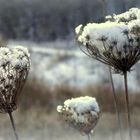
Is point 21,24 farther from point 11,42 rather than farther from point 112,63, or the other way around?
point 112,63

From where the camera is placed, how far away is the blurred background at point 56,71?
41.1 ft

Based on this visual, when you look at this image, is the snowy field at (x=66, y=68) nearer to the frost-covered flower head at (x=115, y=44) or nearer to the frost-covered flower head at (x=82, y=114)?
the frost-covered flower head at (x=82, y=114)

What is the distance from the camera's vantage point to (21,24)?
2502 cm

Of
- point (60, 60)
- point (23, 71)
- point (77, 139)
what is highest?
point (23, 71)

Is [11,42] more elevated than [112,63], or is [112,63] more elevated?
[112,63]

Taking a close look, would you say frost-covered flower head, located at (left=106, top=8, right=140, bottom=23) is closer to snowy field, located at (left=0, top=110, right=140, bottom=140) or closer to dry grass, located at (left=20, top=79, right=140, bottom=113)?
snowy field, located at (left=0, top=110, right=140, bottom=140)

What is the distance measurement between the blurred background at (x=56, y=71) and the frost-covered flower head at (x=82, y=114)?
715 millimetres

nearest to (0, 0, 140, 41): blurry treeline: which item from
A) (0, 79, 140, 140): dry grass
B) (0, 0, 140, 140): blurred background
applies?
(0, 0, 140, 140): blurred background

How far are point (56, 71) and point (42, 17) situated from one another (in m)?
6.36

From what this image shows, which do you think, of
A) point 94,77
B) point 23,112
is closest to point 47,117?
point 23,112

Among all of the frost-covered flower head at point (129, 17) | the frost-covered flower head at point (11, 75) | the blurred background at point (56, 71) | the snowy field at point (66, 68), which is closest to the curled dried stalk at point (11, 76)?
the frost-covered flower head at point (11, 75)

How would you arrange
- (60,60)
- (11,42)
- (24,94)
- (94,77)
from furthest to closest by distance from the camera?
1. (11,42)
2. (60,60)
3. (94,77)
4. (24,94)

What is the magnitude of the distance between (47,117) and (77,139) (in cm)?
262

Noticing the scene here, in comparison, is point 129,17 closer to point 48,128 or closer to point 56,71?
point 48,128
